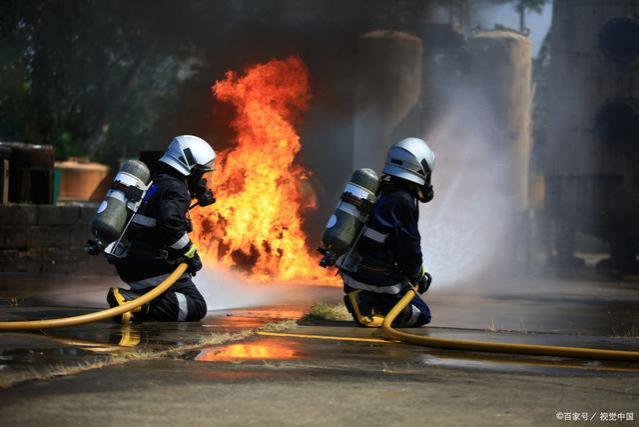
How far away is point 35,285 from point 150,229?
13.8 ft

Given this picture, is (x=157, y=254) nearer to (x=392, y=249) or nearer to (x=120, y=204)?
(x=120, y=204)

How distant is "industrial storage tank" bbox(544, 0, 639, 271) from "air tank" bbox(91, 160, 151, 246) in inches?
493

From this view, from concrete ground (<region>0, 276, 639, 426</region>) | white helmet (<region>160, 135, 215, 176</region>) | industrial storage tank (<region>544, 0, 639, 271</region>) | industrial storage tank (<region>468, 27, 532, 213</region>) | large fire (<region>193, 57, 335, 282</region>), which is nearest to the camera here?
concrete ground (<region>0, 276, 639, 426</region>)

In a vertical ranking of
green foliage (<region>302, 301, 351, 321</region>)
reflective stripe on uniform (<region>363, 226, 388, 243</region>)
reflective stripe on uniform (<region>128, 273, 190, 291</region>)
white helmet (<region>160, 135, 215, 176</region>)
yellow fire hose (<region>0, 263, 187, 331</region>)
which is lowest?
green foliage (<region>302, 301, 351, 321</region>)

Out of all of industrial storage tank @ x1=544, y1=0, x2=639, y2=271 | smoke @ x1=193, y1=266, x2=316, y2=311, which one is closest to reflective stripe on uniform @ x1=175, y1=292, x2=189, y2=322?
smoke @ x1=193, y1=266, x2=316, y2=311

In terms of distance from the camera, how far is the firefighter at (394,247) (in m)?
7.89

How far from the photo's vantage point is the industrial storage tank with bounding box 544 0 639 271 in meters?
18.7

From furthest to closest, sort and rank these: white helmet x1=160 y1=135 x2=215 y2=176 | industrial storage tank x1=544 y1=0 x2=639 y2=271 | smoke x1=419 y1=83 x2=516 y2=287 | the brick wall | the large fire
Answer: industrial storage tank x1=544 y1=0 x2=639 y2=271 → smoke x1=419 y1=83 x2=516 y2=287 → the brick wall → the large fire → white helmet x1=160 y1=135 x2=215 y2=176

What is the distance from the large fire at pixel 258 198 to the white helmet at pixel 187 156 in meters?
5.38

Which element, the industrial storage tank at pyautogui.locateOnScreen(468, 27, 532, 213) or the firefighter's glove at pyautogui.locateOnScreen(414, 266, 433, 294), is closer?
the firefighter's glove at pyautogui.locateOnScreen(414, 266, 433, 294)

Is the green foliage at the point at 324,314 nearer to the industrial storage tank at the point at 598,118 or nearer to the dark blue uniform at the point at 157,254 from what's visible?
the dark blue uniform at the point at 157,254

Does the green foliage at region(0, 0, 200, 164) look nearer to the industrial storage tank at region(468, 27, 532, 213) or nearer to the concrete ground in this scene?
the industrial storage tank at region(468, 27, 532, 213)

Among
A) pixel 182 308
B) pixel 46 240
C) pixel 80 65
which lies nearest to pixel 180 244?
pixel 182 308

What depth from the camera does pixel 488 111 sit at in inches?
850
